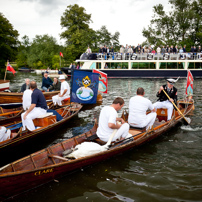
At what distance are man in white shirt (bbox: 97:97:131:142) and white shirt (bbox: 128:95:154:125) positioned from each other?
904 millimetres

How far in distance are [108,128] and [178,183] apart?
2319 millimetres

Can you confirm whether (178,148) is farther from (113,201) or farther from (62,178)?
(62,178)

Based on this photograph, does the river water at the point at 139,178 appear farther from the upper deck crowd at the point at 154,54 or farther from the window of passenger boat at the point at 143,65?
the upper deck crowd at the point at 154,54

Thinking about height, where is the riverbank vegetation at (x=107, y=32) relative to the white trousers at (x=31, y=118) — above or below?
above

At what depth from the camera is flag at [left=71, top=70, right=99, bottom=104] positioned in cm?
1053

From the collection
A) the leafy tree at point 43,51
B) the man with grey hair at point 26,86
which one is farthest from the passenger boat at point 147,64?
the leafy tree at point 43,51

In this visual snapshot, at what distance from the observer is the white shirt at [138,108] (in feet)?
23.7

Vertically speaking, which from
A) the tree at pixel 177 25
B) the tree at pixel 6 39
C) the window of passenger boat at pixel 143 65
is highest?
the tree at pixel 177 25

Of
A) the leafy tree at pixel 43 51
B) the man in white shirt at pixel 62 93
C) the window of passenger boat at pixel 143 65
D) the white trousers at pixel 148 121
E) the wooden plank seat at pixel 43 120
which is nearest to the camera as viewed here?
the white trousers at pixel 148 121

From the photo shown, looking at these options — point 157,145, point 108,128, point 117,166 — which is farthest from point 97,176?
point 157,145

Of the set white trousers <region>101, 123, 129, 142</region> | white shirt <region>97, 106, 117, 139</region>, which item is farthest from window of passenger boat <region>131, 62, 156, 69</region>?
white shirt <region>97, 106, 117, 139</region>

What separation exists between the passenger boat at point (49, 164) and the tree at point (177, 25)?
4687 centimetres

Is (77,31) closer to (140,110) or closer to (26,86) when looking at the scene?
(26,86)

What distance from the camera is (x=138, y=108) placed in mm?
7355
